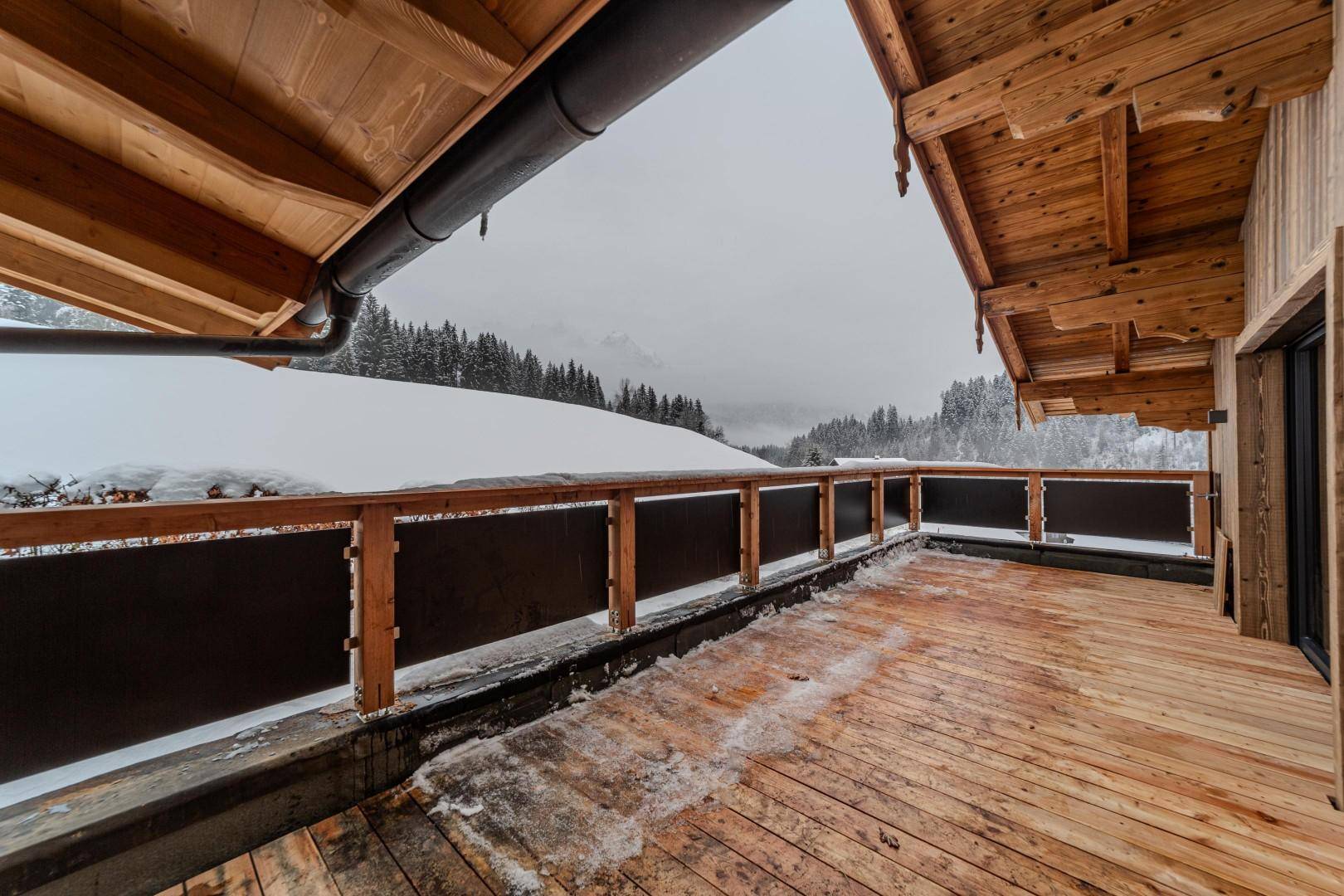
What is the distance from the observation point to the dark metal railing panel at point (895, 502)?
18.9ft

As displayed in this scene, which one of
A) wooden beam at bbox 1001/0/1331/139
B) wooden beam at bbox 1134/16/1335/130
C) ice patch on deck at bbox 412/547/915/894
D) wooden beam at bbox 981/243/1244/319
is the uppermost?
wooden beam at bbox 1001/0/1331/139

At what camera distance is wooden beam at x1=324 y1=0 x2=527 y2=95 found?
1.06m

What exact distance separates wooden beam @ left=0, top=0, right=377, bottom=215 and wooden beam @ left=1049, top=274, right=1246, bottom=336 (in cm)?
530

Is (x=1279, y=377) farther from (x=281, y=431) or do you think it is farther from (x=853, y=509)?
(x=281, y=431)

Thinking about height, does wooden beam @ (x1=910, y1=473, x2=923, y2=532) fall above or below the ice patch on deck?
above

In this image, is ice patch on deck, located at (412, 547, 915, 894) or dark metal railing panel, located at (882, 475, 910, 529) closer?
ice patch on deck, located at (412, 547, 915, 894)

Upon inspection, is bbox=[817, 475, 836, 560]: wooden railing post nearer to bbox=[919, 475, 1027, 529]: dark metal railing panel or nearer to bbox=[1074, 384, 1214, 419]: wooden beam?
bbox=[919, 475, 1027, 529]: dark metal railing panel

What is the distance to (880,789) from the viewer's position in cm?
174

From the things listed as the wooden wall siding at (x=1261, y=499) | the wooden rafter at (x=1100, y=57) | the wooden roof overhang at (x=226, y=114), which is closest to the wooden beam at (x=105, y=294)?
the wooden roof overhang at (x=226, y=114)

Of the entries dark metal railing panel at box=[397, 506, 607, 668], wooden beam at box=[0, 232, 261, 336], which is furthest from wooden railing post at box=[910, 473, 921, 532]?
wooden beam at box=[0, 232, 261, 336]

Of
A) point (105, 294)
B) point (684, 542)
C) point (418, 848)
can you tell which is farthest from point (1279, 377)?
point (105, 294)

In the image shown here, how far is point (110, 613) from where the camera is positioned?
55.7 inches

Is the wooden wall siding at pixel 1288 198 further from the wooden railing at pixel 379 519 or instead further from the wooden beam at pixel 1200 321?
the wooden railing at pixel 379 519

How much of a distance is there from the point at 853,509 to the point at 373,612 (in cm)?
451
